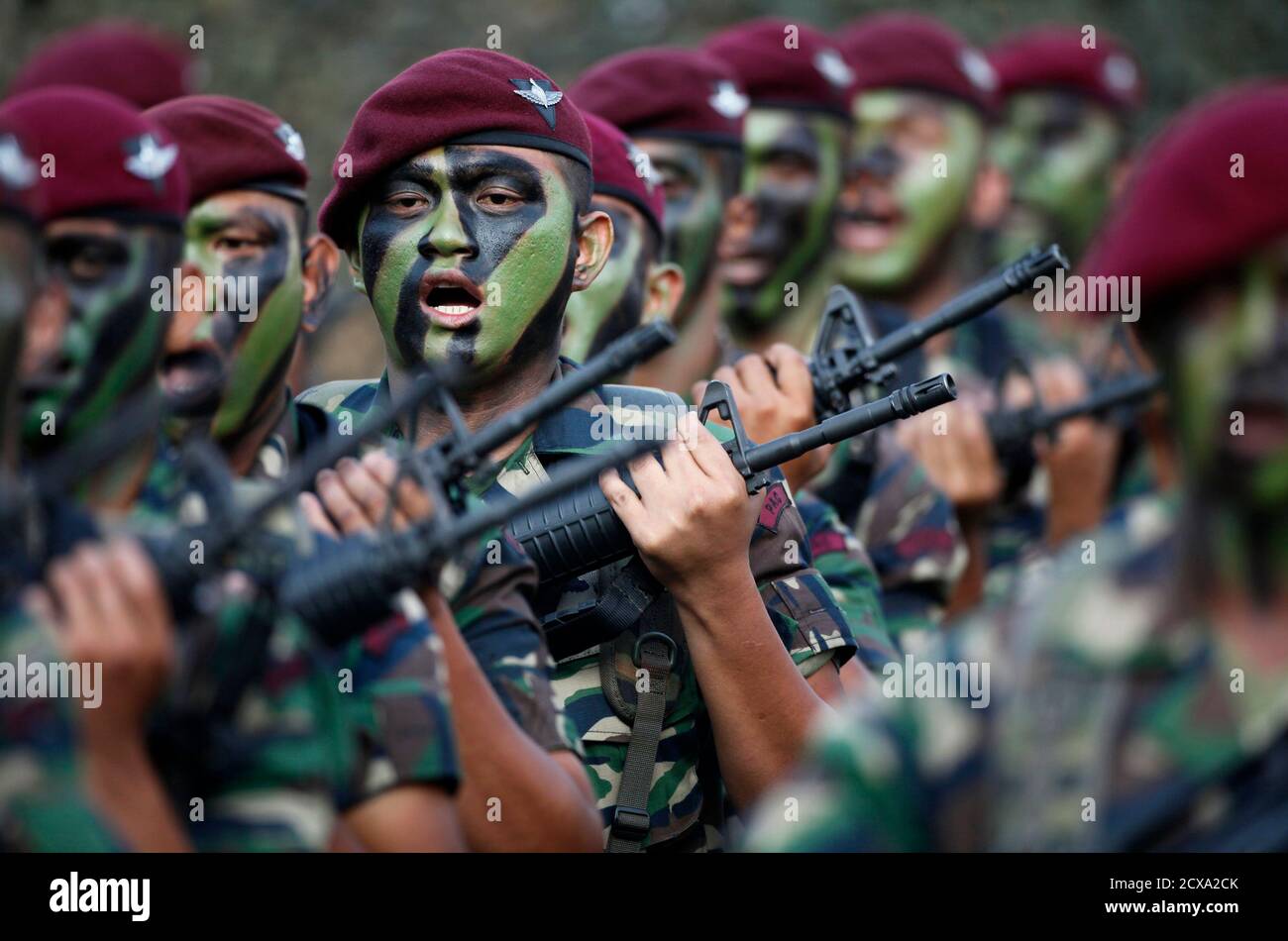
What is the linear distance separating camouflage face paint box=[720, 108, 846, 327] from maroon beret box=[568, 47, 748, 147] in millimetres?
489

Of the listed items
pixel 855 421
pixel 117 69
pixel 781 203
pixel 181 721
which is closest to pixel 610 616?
pixel 855 421

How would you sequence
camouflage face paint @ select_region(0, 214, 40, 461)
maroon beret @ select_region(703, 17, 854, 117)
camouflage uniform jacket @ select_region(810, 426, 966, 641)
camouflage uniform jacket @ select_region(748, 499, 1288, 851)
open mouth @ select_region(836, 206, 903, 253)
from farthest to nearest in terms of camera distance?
open mouth @ select_region(836, 206, 903, 253) < maroon beret @ select_region(703, 17, 854, 117) < camouflage uniform jacket @ select_region(810, 426, 966, 641) < camouflage face paint @ select_region(0, 214, 40, 461) < camouflage uniform jacket @ select_region(748, 499, 1288, 851)

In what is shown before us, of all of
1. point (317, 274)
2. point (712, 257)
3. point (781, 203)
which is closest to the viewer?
point (317, 274)

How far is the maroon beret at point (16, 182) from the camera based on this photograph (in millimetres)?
3189

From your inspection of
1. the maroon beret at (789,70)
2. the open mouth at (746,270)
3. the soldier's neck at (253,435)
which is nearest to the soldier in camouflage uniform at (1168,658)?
the soldier's neck at (253,435)

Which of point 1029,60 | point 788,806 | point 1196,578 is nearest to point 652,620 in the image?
point 788,806

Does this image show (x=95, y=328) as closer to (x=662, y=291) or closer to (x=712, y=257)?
(x=662, y=291)

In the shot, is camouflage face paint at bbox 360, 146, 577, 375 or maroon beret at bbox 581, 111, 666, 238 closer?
camouflage face paint at bbox 360, 146, 577, 375

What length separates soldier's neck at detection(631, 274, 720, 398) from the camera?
6047mm

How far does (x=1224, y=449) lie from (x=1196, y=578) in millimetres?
181

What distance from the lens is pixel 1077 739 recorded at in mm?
2834

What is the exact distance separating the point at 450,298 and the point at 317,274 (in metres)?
1.12

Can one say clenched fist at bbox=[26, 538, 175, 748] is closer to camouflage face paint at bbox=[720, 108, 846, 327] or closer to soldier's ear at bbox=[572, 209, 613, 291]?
soldier's ear at bbox=[572, 209, 613, 291]

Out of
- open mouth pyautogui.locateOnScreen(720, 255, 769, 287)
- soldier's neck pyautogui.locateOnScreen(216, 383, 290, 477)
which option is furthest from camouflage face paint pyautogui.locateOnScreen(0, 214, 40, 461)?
open mouth pyautogui.locateOnScreen(720, 255, 769, 287)
